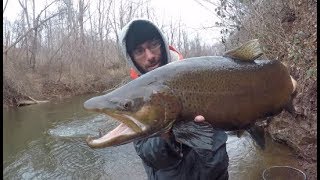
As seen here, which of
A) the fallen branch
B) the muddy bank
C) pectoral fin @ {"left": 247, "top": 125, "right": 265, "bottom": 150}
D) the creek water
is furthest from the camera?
the fallen branch

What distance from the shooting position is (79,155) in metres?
9.97

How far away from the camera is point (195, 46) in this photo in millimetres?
51531

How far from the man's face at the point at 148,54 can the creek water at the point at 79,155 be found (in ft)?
17.0

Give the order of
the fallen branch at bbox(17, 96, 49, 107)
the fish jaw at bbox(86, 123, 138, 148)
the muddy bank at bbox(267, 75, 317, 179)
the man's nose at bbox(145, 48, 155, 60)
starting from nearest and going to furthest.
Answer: the fish jaw at bbox(86, 123, 138, 148)
the man's nose at bbox(145, 48, 155, 60)
the muddy bank at bbox(267, 75, 317, 179)
the fallen branch at bbox(17, 96, 49, 107)

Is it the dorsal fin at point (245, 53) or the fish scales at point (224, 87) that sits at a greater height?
the dorsal fin at point (245, 53)

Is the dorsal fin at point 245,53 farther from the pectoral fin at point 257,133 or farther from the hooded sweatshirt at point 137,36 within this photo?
the hooded sweatshirt at point 137,36

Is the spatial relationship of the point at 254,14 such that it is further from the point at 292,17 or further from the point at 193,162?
the point at 193,162

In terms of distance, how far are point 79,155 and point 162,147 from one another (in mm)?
8017

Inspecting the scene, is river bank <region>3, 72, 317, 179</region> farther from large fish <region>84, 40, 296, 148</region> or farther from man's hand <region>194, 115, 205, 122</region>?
man's hand <region>194, 115, 205, 122</region>

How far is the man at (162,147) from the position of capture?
7.77 feet

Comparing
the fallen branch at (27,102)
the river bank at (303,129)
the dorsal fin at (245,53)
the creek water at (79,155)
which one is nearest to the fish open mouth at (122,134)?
the dorsal fin at (245,53)

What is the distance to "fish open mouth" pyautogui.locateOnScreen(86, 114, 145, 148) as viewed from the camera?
1.80 m

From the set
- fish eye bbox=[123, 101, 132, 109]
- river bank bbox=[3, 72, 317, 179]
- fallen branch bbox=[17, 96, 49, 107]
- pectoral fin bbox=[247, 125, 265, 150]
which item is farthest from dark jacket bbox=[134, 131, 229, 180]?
fallen branch bbox=[17, 96, 49, 107]

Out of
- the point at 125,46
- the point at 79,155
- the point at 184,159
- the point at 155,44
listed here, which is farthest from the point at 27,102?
the point at 184,159
